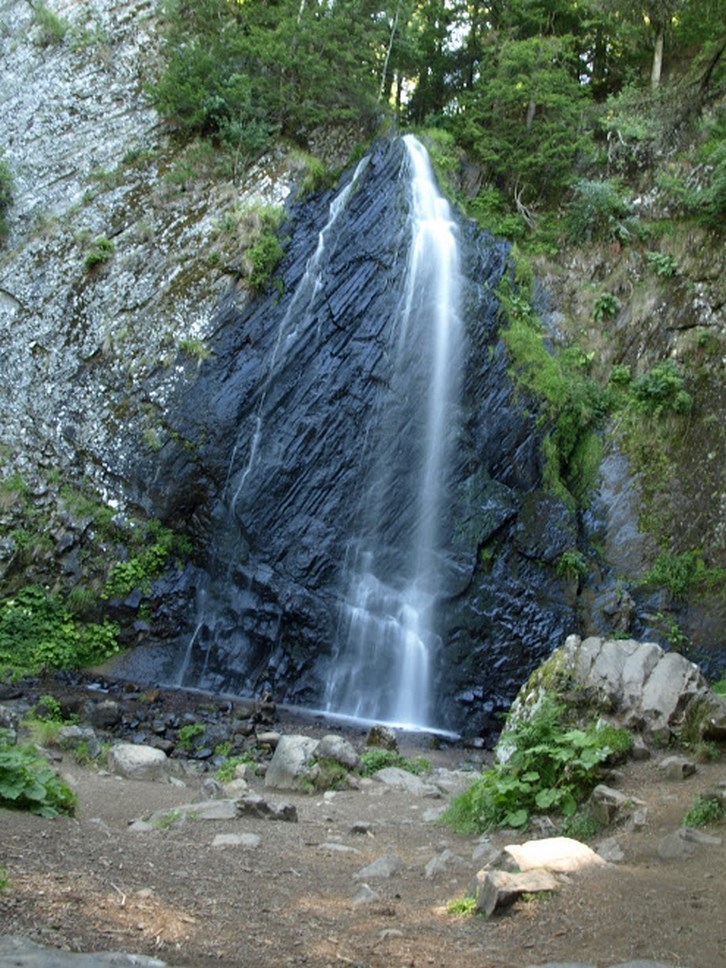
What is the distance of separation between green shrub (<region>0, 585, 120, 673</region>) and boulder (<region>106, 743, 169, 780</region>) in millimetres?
4925

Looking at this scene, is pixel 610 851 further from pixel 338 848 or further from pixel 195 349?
pixel 195 349

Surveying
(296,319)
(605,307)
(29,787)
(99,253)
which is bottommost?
(29,787)

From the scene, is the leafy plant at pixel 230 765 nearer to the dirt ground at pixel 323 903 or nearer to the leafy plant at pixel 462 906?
the dirt ground at pixel 323 903

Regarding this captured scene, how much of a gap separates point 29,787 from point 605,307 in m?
15.0

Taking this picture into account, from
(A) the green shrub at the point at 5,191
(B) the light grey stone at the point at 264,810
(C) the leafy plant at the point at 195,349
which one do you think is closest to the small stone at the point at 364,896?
(B) the light grey stone at the point at 264,810

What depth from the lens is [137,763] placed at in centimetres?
877

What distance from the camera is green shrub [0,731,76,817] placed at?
5246mm

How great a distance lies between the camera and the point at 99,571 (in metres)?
14.5

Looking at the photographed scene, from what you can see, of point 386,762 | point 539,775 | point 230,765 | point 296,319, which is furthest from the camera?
point 296,319

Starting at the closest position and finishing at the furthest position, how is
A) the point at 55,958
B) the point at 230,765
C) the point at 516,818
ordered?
the point at 55,958 < the point at 516,818 < the point at 230,765

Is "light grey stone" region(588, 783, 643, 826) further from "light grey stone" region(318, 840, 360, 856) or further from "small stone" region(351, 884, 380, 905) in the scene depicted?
"small stone" region(351, 884, 380, 905)

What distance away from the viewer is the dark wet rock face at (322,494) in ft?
45.6

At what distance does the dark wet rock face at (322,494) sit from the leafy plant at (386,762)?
3408mm

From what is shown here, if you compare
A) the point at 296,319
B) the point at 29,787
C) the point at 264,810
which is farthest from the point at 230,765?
the point at 296,319
